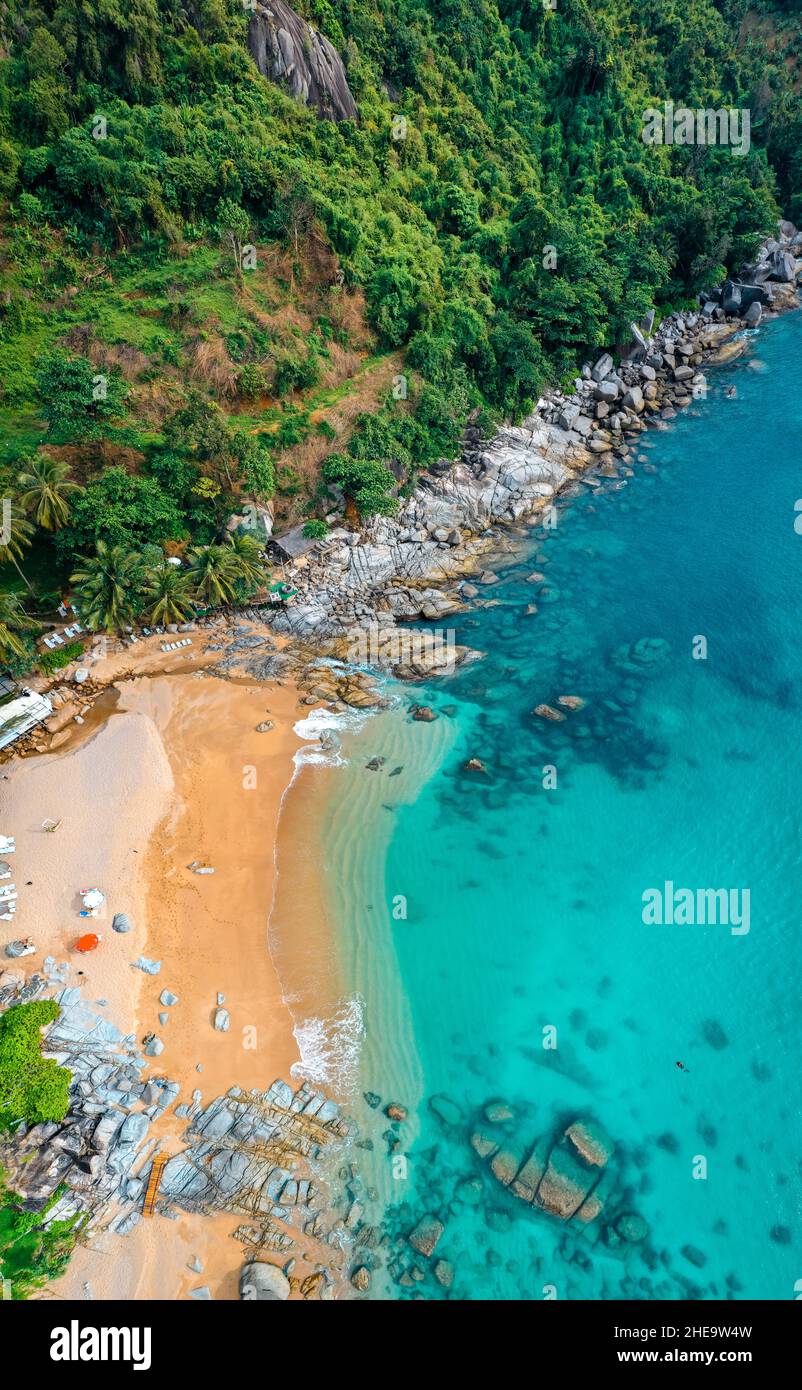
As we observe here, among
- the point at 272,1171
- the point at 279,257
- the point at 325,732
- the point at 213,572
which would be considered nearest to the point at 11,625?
the point at 213,572

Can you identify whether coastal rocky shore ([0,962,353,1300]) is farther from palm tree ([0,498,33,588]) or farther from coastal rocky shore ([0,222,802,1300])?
palm tree ([0,498,33,588])

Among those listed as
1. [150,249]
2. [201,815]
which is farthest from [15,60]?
[201,815]

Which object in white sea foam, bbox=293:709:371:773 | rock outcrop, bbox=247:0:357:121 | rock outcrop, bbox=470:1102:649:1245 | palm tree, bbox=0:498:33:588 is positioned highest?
rock outcrop, bbox=247:0:357:121

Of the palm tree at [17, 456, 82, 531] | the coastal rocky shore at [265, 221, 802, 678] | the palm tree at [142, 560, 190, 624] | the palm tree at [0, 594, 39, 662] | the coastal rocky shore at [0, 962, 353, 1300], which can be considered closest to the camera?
the coastal rocky shore at [0, 962, 353, 1300]

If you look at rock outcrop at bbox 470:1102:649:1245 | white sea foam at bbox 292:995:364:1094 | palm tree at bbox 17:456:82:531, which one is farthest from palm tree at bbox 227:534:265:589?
rock outcrop at bbox 470:1102:649:1245

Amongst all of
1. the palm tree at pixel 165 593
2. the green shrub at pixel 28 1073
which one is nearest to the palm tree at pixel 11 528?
the palm tree at pixel 165 593

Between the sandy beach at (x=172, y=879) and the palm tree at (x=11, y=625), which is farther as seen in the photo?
the palm tree at (x=11, y=625)

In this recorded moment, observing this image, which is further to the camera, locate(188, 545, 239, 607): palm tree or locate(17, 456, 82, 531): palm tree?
locate(188, 545, 239, 607): palm tree

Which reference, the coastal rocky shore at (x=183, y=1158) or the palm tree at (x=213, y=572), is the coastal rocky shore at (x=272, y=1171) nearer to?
the coastal rocky shore at (x=183, y=1158)
